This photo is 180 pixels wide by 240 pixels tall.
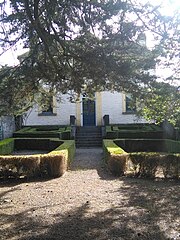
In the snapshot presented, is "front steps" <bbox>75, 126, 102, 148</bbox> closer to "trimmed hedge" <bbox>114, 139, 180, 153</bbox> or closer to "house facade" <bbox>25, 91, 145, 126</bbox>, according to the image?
"house facade" <bbox>25, 91, 145, 126</bbox>

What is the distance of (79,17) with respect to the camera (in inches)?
241

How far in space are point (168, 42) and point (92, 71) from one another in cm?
171

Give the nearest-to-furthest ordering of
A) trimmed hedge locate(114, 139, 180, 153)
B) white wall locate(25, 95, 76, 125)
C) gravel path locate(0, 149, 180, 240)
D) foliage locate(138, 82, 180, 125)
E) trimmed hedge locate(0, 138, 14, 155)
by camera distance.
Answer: gravel path locate(0, 149, 180, 240) → foliage locate(138, 82, 180, 125) → trimmed hedge locate(0, 138, 14, 155) → trimmed hedge locate(114, 139, 180, 153) → white wall locate(25, 95, 76, 125)

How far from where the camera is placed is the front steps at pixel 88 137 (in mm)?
21917

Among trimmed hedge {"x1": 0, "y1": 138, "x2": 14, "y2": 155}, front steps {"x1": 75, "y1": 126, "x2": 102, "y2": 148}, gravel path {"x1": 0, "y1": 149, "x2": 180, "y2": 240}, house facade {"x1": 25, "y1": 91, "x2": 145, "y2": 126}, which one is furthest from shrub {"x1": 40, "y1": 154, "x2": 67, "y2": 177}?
house facade {"x1": 25, "y1": 91, "x2": 145, "y2": 126}

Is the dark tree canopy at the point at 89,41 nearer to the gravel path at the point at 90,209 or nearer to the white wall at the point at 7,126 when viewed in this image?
the gravel path at the point at 90,209

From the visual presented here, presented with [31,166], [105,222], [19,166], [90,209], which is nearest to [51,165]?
[31,166]

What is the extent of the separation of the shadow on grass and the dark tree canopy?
2.56 meters

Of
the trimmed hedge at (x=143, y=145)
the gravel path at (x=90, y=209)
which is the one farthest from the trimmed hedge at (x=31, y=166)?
the trimmed hedge at (x=143, y=145)

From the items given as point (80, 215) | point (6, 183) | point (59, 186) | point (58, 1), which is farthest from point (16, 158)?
point (58, 1)

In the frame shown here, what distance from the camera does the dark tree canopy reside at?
5.52 m

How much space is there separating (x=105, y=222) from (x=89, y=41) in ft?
11.7

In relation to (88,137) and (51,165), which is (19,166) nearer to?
(51,165)

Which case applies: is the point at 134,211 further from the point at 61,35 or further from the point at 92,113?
the point at 92,113
